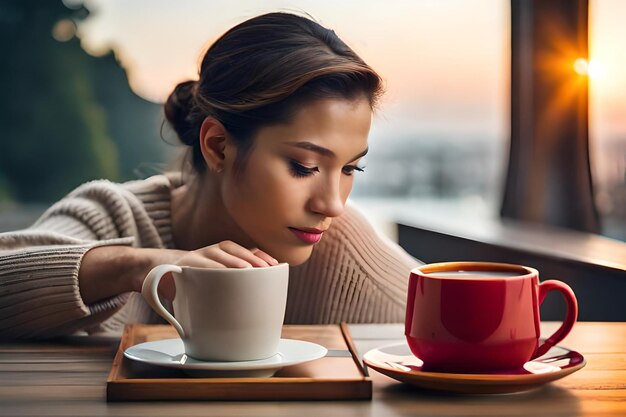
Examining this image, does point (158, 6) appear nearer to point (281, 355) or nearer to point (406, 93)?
point (406, 93)

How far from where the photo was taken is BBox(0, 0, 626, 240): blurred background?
2283mm

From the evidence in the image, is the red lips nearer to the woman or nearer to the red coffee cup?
the woman

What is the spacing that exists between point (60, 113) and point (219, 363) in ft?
9.78

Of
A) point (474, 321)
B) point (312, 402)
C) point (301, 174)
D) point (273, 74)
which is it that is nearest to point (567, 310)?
point (474, 321)

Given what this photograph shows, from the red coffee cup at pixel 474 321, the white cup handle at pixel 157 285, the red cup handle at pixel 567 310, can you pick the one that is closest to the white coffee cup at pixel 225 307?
the white cup handle at pixel 157 285

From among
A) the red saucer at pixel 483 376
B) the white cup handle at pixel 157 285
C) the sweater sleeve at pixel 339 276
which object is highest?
the white cup handle at pixel 157 285

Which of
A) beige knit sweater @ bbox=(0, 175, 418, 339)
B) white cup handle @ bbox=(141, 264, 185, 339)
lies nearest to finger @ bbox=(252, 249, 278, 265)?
white cup handle @ bbox=(141, 264, 185, 339)

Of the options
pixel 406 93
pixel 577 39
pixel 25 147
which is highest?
pixel 577 39

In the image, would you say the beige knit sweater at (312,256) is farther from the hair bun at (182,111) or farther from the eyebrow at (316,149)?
the eyebrow at (316,149)

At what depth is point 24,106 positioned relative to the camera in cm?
345

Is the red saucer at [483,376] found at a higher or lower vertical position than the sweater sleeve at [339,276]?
higher

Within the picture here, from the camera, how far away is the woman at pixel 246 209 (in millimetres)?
1000

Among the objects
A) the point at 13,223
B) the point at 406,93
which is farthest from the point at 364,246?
the point at 13,223

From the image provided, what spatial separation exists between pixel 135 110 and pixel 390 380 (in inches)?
114
